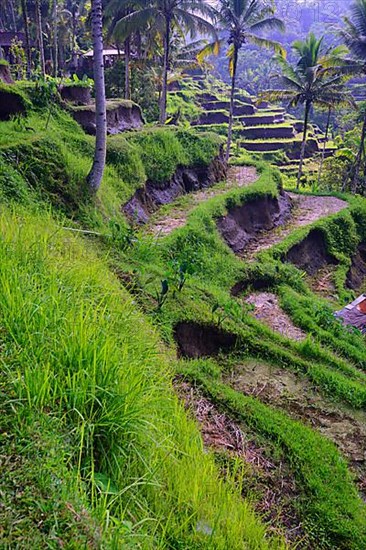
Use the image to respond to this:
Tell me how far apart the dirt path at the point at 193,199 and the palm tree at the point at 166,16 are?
6600 millimetres

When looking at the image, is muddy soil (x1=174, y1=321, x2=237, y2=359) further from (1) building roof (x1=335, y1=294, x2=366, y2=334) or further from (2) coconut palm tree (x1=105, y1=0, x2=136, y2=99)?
(2) coconut palm tree (x1=105, y1=0, x2=136, y2=99)

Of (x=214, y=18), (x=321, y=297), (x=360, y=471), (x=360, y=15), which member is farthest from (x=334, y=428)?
(x=360, y=15)

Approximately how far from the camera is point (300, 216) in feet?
57.3

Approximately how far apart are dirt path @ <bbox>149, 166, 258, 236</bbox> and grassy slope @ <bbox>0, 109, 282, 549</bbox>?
761cm

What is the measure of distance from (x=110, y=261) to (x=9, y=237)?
336 cm

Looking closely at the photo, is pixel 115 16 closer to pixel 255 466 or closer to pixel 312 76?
pixel 312 76

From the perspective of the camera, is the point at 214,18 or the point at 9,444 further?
the point at 214,18

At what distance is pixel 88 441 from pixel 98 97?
753cm

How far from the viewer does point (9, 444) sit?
2.12 metres

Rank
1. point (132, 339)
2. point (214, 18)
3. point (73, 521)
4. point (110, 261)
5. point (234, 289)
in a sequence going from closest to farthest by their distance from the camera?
1. point (73, 521)
2. point (132, 339)
3. point (110, 261)
4. point (234, 289)
5. point (214, 18)

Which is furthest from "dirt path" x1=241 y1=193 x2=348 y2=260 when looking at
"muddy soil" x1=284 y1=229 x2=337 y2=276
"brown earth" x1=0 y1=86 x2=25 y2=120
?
"brown earth" x1=0 y1=86 x2=25 y2=120

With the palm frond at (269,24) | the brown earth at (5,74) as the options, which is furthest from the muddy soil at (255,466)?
the palm frond at (269,24)

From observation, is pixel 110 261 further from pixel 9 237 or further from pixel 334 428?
pixel 334 428

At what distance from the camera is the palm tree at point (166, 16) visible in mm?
19078
